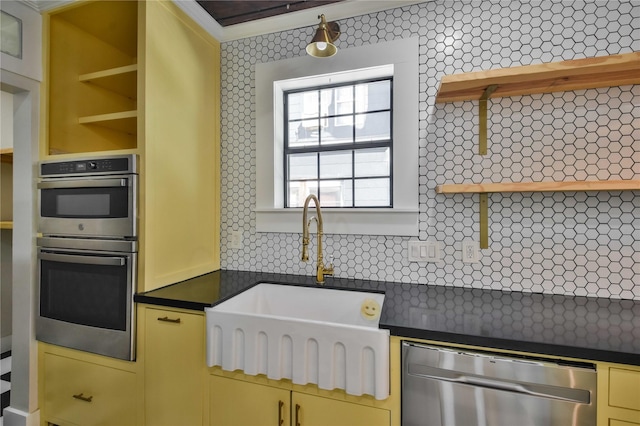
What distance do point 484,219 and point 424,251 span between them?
1.16 ft

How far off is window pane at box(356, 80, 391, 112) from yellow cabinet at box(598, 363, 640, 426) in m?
1.60

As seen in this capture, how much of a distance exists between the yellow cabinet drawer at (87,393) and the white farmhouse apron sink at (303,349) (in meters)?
0.61

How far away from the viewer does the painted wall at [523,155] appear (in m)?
1.48

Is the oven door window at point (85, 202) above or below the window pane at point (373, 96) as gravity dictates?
below

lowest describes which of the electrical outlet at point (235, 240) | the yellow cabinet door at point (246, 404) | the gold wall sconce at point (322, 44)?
the yellow cabinet door at point (246, 404)

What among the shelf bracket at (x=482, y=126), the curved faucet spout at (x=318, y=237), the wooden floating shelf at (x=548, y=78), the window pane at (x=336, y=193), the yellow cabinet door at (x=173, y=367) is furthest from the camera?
the window pane at (x=336, y=193)

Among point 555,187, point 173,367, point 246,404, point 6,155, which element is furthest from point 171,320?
point 6,155

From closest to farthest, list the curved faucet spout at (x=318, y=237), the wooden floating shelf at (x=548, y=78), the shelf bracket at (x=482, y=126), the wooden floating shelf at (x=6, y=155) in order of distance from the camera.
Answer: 1. the wooden floating shelf at (x=548, y=78)
2. the shelf bracket at (x=482, y=126)
3. the curved faucet spout at (x=318, y=237)
4. the wooden floating shelf at (x=6, y=155)

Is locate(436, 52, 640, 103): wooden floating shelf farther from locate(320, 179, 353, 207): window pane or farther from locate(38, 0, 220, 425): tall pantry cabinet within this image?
locate(38, 0, 220, 425): tall pantry cabinet

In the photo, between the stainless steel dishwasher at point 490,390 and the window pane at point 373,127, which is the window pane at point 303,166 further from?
the stainless steel dishwasher at point 490,390

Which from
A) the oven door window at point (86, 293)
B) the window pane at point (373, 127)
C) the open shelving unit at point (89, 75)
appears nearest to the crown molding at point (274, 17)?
the open shelving unit at point (89, 75)

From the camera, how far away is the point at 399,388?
1123mm

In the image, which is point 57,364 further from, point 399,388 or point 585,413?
point 585,413

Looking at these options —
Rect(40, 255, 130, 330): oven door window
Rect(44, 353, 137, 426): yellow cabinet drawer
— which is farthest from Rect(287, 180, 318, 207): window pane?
Rect(44, 353, 137, 426): yellow cabinet drawer
